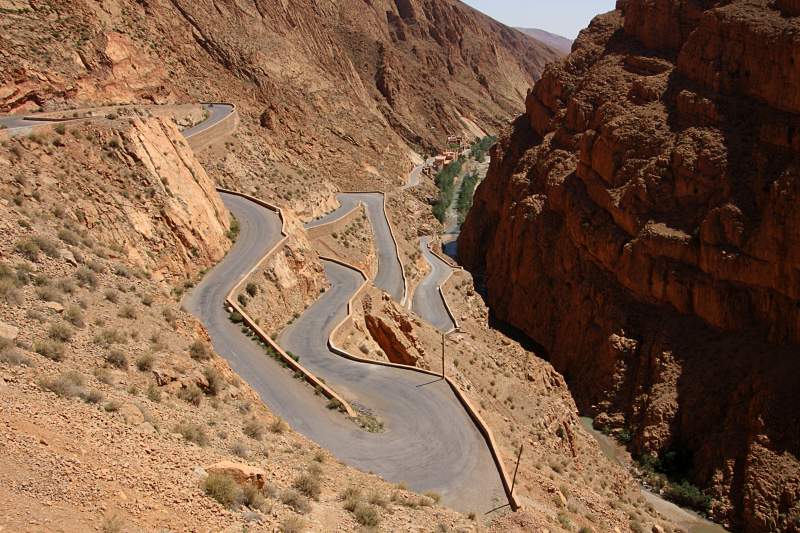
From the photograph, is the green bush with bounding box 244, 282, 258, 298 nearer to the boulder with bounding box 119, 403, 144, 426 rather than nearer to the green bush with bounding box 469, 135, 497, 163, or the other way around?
the boulder with bounding box 119, 403, 144, 426

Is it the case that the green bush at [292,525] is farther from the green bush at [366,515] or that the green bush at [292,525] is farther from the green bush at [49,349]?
the green bush at [49,349]

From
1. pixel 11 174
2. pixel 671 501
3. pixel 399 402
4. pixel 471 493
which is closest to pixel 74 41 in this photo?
pixel 11 174

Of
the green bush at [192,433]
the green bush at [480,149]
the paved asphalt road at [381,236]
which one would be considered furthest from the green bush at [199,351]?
the green bush at [480,149]

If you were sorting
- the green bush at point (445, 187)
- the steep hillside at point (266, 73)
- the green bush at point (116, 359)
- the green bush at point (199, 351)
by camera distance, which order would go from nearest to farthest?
the green bush at point (116, 359) → the green bush at point (199, 351) → the steep hillside at point (266, 73) → the green bush at point (445, 187)

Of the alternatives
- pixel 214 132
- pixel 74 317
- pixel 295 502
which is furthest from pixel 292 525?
pixel 214 132

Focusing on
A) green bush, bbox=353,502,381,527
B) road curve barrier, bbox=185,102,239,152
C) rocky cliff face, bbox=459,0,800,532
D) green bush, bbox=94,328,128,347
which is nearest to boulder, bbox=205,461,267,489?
green bush, bbox=353,502,381,527

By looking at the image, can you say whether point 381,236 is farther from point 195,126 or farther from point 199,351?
point 199,351
